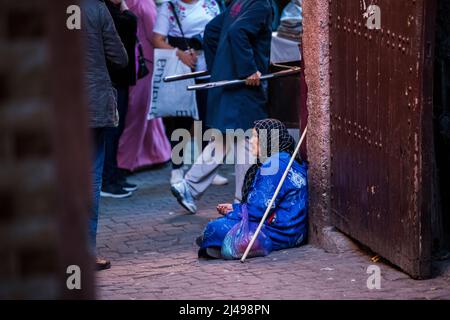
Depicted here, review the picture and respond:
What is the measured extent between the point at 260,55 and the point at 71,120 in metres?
5.72

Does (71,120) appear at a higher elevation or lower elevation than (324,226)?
higher

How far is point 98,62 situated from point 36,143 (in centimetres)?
401

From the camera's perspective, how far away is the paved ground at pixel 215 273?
575 cm

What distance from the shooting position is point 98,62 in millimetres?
6598

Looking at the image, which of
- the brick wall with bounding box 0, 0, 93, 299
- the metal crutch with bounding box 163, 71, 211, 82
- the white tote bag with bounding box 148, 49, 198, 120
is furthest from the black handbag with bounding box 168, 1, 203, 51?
the brick wall with bounding box 0, 0, 93, 299

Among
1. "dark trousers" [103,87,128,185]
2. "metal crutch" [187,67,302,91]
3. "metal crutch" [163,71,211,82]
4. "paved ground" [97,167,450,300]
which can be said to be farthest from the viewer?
"dark trousers" [103,87,128,185]

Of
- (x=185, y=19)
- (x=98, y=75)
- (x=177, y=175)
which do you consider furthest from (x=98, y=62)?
(x=185, y=19)

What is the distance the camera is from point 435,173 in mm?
6180

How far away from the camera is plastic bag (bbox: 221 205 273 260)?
676 centimetres

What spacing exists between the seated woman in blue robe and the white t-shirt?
2686 millimetres

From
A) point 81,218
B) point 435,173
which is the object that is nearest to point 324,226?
point 435,173

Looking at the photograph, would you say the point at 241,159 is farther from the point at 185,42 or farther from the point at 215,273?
the point at 215,273

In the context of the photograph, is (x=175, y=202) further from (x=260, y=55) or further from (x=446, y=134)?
(x=446, y=134)

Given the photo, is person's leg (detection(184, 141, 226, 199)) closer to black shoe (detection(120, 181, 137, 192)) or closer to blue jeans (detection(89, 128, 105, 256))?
black shoe (detection(120, 181, 137, 192))
